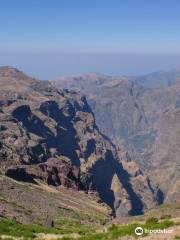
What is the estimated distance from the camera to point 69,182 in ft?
523

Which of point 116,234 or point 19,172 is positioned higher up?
point 116,234

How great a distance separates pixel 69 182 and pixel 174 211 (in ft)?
396

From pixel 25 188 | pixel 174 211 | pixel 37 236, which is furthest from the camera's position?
pixel 25 188

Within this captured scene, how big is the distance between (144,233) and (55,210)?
5923 cm

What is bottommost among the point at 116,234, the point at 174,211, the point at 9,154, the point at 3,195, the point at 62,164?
the point at 62,164

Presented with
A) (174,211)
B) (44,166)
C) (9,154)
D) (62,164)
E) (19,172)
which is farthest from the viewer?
(62,164)

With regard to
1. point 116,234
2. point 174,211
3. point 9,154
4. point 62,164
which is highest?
point 116,234

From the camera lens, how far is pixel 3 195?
8725cm

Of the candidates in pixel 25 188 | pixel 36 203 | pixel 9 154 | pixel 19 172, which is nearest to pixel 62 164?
pixel 9 154

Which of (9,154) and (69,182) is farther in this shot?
(69,182)

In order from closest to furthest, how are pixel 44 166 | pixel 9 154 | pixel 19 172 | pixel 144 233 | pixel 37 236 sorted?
pixel 144 233 < pixel 37 236 < pixel 19 172 < pixel 9 154 < pixel 44 166

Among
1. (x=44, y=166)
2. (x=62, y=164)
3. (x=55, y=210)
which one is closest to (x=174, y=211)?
(x=55, y=210)

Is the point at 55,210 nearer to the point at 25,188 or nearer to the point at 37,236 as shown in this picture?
the point at 25,188

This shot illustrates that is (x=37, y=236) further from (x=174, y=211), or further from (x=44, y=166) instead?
(x=44, y=166)
